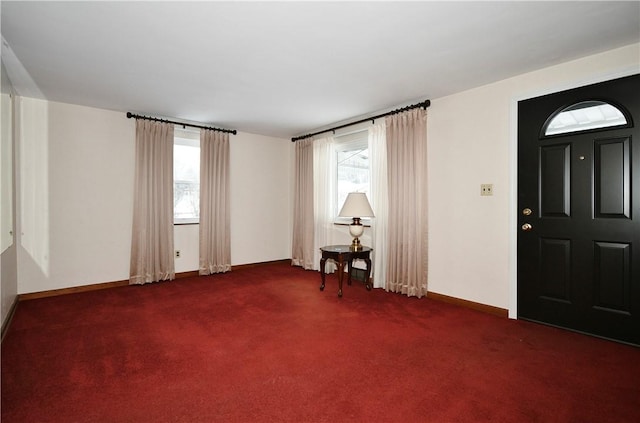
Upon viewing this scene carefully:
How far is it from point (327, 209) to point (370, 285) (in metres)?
1.53

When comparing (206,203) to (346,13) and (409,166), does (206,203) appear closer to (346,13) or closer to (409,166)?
(409,166)

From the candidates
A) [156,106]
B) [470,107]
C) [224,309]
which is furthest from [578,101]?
[156,106]

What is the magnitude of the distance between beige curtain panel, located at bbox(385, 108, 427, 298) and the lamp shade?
0.32 metres

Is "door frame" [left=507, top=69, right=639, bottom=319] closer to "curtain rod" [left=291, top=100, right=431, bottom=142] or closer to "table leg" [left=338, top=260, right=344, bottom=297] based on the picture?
"curtain rod" [left=291, top=100, right=431, bottom=142]

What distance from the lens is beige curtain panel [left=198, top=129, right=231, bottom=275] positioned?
16.4 ft

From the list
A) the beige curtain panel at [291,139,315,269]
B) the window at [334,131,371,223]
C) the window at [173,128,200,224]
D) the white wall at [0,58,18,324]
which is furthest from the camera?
the beige curtain panel at [291,139,315,269]

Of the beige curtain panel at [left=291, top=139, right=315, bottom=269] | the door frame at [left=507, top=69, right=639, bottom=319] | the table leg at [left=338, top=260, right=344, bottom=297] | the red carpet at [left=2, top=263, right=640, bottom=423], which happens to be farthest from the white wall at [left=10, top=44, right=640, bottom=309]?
the table leg at [left=338, top=260, right=344, bottom=297]

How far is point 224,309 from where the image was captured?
3420mm

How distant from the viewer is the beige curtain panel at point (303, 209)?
5496 millimetres

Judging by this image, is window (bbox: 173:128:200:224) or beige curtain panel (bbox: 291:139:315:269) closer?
window (bbox: 173:128:200:224)

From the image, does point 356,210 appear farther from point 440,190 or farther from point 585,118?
point 585,118

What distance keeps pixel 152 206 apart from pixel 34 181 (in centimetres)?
128

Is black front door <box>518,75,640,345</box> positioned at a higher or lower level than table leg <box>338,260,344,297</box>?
higher

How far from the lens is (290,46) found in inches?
102
